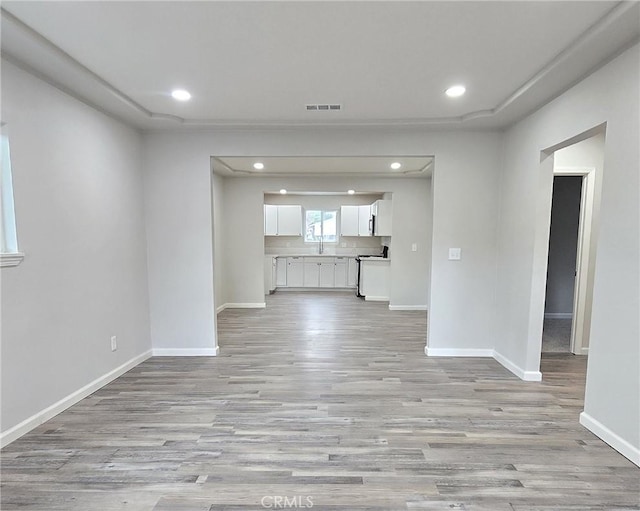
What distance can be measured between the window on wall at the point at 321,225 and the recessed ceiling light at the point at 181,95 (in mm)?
5604

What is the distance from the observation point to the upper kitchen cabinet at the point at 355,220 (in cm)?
737

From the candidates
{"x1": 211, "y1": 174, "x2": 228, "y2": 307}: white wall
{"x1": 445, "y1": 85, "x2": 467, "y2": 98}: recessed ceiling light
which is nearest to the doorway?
{"x1": 445, "y1": 85, "x2": 467, "y2": 98}: recessed ceiling light

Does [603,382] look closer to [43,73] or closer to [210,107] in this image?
[210,107]

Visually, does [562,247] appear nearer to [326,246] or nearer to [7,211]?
[326,246]

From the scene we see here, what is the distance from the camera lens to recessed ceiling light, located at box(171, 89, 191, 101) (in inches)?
103

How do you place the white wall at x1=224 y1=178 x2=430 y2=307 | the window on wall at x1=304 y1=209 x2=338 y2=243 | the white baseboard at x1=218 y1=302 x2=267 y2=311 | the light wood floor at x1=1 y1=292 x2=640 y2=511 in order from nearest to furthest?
the light wood floor at x1=1 y1=292 x2=640 y2=511 < the white wall at x1=224 y1=178 x2=430 y2=307 < the white baseboard at x1=218 y1=302 x2=267 y2=311 < the window on wall at x1=304 y1=209 x2=338 y2=243

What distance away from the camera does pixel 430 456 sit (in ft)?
6.44

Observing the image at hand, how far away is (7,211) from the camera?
208cm

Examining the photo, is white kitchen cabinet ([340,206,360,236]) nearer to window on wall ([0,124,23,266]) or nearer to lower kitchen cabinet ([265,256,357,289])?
lower kitchen cabinet ([265,256,357,289])

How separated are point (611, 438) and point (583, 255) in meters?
2.29

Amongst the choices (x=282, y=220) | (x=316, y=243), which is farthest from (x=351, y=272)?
(x=282, y=220)

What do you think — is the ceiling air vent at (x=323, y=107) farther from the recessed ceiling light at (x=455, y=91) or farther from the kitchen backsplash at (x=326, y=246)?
the kitchen backsplash at (x=326, y=246)

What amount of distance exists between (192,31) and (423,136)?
2485 mm

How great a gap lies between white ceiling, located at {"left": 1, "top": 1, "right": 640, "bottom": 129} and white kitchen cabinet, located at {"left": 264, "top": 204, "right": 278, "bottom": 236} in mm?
4500
